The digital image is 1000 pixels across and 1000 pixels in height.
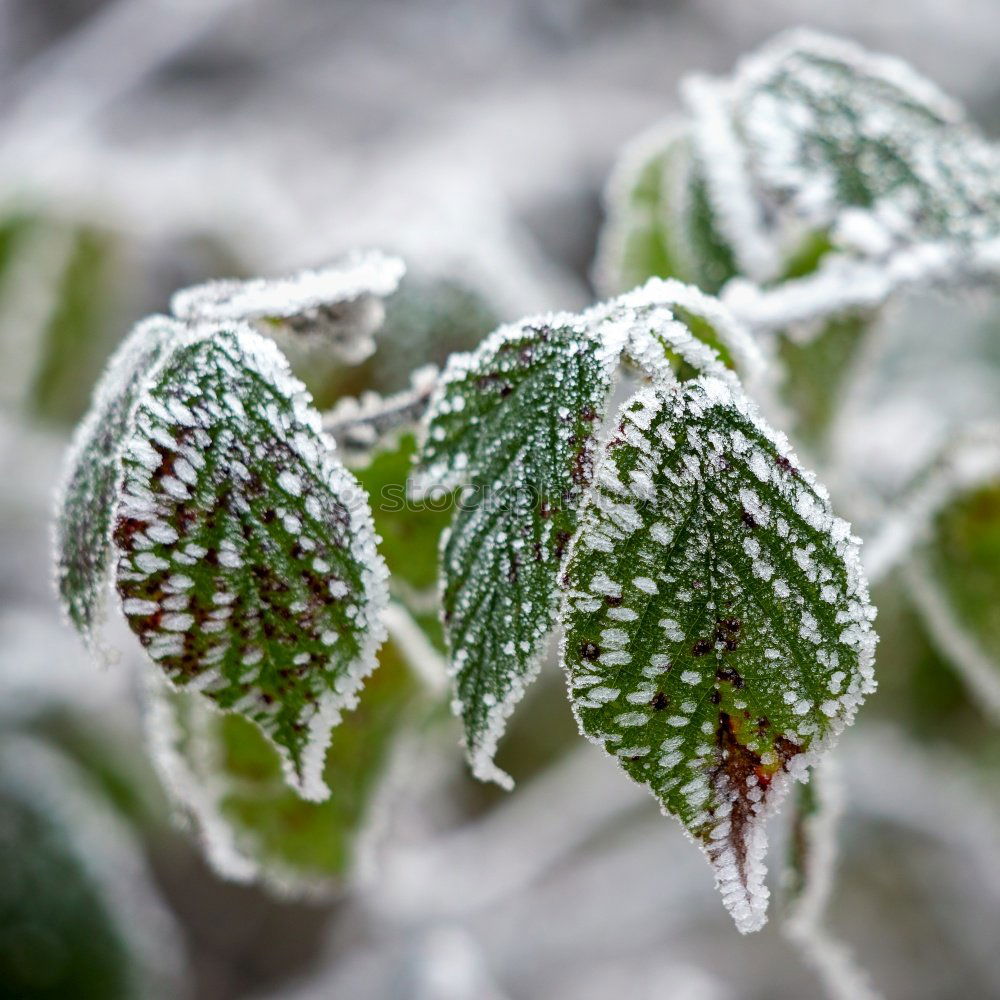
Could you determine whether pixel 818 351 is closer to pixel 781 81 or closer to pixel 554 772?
pixel 781 81

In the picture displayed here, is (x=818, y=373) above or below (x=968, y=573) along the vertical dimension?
above

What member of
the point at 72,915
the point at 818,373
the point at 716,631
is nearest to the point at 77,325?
the point at 72,915

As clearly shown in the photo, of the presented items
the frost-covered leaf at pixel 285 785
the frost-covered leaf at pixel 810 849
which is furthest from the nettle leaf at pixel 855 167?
the frost-covered leaf at pixel 285 785

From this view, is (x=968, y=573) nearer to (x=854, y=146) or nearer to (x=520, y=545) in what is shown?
(x=854, y=146)

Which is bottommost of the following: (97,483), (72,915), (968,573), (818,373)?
(72,915)

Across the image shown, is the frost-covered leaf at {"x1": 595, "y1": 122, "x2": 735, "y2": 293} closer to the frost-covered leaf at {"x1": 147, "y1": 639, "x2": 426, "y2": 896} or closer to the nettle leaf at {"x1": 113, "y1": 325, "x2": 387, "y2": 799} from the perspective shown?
Answer: the frost-covered leaf at {"x1": 147, "y1": 639, "x2": 426, "y2": 896}

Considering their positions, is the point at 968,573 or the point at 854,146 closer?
the point at 854,146
